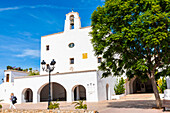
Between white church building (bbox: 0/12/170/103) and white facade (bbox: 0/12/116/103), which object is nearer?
white facade (bbox: 0/12/116/103)

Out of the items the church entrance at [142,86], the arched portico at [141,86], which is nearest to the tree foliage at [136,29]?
the arched portico at [141,86]

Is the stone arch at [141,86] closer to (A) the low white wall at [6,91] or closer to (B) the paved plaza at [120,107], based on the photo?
(B) the paved plaza at [120,107]

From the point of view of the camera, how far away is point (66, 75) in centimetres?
2255

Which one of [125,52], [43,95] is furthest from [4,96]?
[125,52]

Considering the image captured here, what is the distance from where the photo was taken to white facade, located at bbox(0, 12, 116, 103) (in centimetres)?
2160

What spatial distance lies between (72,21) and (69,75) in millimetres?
11307

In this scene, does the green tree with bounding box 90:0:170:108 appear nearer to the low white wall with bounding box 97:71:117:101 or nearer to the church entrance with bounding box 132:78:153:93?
the low white wall with bounding box 97:71:117:101

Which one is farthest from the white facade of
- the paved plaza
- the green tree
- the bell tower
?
the green tree

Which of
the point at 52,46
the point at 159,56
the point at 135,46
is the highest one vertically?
the point at 52,46

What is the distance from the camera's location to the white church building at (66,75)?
22297mm

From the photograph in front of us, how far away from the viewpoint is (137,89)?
3516 cm

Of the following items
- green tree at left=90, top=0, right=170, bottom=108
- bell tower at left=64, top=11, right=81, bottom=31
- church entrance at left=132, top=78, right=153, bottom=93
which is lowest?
church entrance at left=132, top=78, right=153, bottom=93

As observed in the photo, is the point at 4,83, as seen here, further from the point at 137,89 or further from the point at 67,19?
the point at 137,89

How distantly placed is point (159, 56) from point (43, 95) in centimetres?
2011
